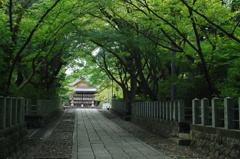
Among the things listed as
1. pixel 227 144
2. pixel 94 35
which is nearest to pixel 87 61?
pixel 94 35

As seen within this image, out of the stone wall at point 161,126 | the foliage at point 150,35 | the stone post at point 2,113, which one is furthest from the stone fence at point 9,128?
the stone wall at point 161,126

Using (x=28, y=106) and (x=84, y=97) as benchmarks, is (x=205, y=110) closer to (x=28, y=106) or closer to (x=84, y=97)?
(x=28, y=106)

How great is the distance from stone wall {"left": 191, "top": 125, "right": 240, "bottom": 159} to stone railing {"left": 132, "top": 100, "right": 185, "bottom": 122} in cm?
116

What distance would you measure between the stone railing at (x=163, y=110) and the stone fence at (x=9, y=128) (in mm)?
5702

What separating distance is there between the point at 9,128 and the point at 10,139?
316mm

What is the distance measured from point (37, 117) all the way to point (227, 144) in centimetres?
1091

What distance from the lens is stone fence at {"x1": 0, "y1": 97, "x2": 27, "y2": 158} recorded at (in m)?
6.83

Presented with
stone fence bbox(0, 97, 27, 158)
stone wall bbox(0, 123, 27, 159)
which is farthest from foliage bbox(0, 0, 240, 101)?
stone wall bbox(0, 123, 27, 159)

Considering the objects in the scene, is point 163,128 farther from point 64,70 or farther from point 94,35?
point 64,70

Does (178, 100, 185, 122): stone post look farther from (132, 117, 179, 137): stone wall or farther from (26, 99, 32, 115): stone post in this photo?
A: (26, 99, 32, 115): stone post

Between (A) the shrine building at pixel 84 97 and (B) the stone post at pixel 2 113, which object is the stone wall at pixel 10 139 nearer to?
(B) the stone post at pixel 2 113

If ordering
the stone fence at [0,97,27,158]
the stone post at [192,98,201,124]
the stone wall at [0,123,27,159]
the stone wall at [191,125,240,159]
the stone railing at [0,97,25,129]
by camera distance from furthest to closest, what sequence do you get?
1. the stone post at [192,98,201,124]
2. the stone railing at [0,97,25,129]
3. the stone fence at [0,97,27,158]
4. the stone wall at [0,123,27,159]
5. the stone wall at [191,125,240,159]

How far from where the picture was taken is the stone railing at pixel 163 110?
1034 cm

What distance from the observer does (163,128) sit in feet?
40.1
